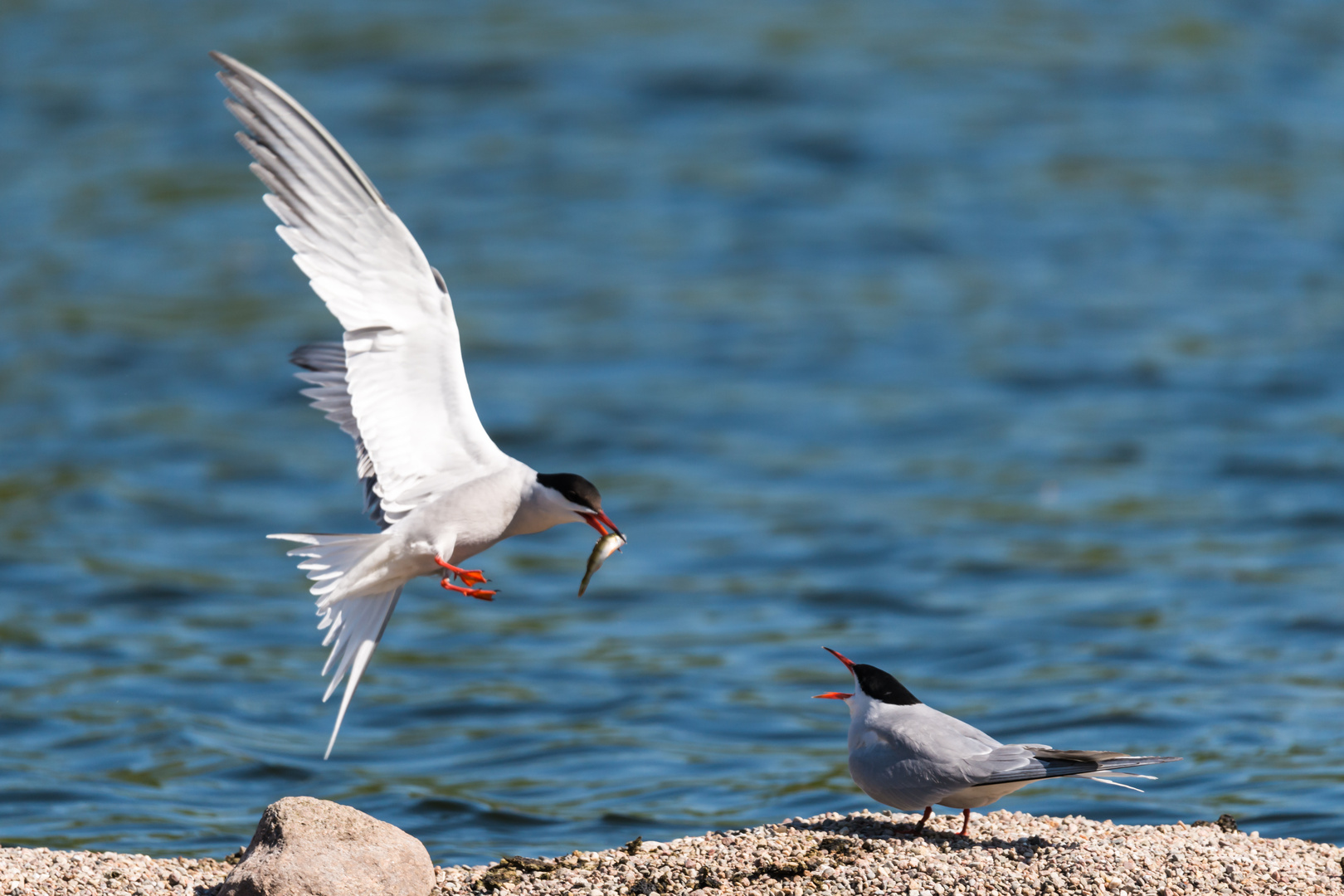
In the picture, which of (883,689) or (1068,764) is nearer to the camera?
(1068,764)

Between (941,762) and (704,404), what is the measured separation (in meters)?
9.96

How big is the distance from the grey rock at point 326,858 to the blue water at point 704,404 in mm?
1496

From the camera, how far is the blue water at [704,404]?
8758 mm

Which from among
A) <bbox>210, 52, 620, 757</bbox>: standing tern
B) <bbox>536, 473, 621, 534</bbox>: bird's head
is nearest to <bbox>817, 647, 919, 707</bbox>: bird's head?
<bbox>536, 473, 621, 534</bbox>: bird's head

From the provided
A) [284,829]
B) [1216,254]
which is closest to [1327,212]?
[1216,254]

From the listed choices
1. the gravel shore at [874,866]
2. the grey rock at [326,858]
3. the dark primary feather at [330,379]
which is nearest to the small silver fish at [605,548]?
the gravel shore at [874,866]

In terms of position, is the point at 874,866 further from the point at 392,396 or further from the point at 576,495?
the point at 392,396

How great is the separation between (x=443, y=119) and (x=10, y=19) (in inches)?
274

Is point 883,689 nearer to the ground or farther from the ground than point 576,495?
nearer to the ground

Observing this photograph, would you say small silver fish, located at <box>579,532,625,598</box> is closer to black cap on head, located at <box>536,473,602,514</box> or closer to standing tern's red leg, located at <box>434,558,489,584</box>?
black cap on head, located at <box>536,473,602,514</box>

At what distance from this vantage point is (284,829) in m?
5.39

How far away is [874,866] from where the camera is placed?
5375 millimetres

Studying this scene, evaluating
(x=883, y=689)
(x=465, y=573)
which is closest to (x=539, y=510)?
(x=465, y=573)

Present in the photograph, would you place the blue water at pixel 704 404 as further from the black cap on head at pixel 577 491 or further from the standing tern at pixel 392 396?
the black cap on head at pixel 577 491
